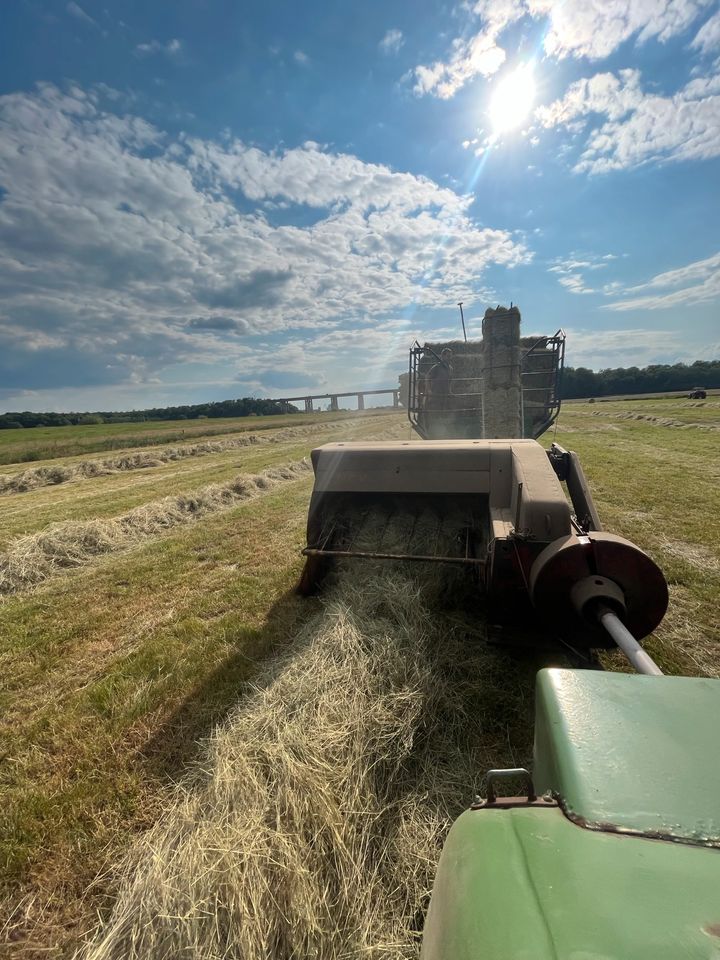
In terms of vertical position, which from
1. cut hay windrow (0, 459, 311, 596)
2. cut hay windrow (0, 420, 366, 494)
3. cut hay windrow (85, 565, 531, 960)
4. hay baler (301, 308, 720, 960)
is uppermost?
hay baler (301, 308, 720, 960)

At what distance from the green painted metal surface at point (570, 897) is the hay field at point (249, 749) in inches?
38.6

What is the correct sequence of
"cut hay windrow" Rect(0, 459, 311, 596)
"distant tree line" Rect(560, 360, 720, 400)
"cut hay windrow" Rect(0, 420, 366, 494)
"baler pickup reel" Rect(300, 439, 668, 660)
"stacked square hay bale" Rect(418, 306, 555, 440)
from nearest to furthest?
"baler pickup reel" Rect(300, 439, 668, 660), "cut hay windrow" Rect(0, 459, 311, 596), "stacked square hay bale" Rect(418, 306, 555, 440), "cut hay windrow" Rect(0, 420, 366, 494), "distant tree line" Rect(560, 360, 720, 400)

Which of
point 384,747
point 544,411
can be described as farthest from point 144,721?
point 544,411

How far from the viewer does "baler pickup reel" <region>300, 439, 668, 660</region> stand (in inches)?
93.9

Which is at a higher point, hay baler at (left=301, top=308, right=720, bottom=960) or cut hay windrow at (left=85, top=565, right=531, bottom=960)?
hay baler at (left=301, top=308, right=720, bottom=960)

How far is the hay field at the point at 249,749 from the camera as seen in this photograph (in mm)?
1631

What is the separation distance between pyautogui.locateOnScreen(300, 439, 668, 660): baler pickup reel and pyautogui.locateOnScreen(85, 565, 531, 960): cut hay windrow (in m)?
0.64

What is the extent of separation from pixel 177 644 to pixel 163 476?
11.8m

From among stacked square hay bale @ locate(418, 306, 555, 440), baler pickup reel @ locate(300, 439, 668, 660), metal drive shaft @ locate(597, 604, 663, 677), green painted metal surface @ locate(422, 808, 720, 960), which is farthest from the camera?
stacked square hay bale @ locate(418, 306, 555, 440)

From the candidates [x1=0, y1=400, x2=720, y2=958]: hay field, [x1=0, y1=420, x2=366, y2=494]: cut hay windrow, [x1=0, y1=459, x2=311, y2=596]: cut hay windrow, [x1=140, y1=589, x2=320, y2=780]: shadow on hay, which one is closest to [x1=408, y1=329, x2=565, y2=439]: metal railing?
[x1=0, y1=459, x2=311, y2=596]: cut hay windrow

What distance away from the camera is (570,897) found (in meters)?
0.80

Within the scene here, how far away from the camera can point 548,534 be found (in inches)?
103

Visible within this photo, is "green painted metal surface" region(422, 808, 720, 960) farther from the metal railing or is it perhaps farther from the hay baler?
the metal railing

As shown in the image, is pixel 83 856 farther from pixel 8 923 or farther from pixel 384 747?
pixel 384 747
